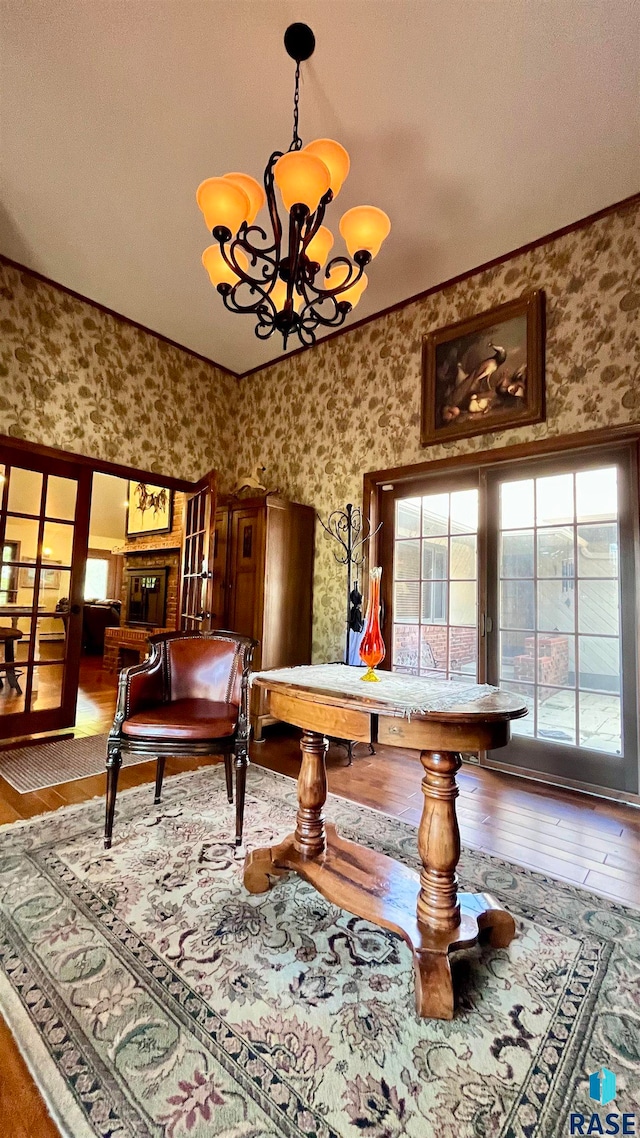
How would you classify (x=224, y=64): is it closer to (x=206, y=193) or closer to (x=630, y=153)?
(x=206, y=193)

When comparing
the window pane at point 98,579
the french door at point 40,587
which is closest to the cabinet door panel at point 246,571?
the french door at point 40,587

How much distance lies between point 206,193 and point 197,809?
2724 mm

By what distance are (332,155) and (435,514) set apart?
2.22 m

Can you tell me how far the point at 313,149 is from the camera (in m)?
1.87

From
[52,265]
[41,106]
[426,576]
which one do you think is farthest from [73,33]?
[426,576]

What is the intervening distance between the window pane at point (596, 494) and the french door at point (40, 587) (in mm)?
3542

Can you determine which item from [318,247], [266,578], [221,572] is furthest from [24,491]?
[318,247]

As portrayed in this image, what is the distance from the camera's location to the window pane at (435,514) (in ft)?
11.3

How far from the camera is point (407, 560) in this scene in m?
3.62

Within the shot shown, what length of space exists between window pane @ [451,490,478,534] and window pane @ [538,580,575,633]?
2.06ft

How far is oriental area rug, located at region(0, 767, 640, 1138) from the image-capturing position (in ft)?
3.13

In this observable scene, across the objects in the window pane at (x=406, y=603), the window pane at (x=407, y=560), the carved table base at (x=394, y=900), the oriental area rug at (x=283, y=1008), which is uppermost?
the window pane at (x=407, y=560)

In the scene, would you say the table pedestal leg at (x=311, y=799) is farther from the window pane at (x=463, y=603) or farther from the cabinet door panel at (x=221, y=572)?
the cabinet door panel at (x=221, y=572)

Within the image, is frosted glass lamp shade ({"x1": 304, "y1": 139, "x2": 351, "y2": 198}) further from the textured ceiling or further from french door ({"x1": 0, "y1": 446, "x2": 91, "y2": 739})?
french door ({"x1": 0, "y1": 446, "x2": 91, "y2": 739})
